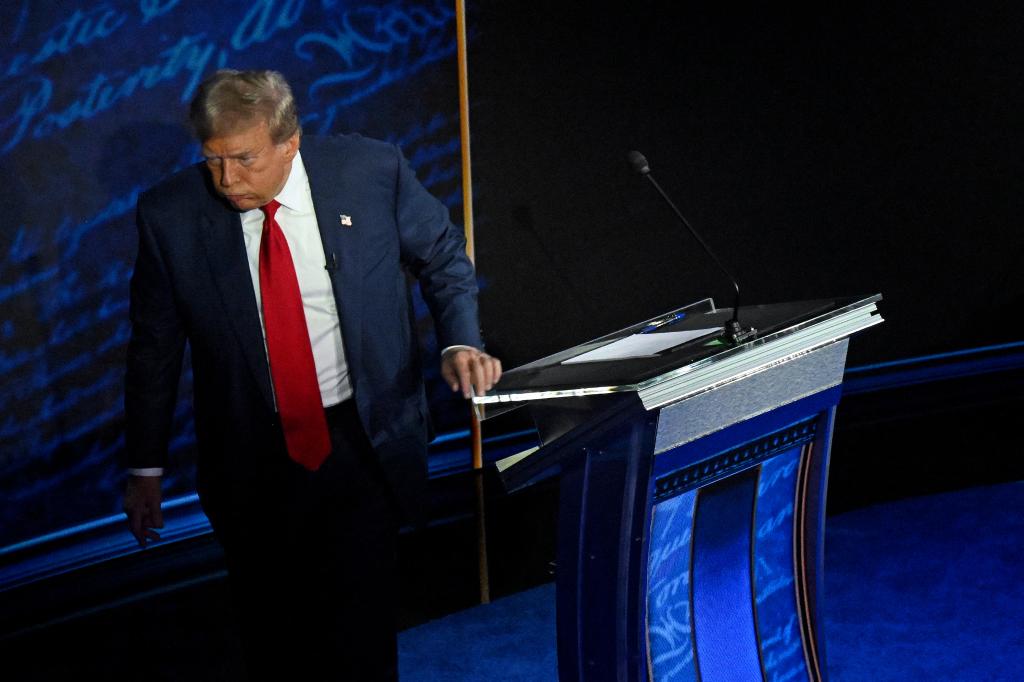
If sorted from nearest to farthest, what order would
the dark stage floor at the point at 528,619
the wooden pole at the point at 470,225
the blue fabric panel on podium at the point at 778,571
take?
the blue fabric panel on podium at the point at 778,571 → the dark stage floor at the point at 528,619 → the wooden pole at the point at 470,225

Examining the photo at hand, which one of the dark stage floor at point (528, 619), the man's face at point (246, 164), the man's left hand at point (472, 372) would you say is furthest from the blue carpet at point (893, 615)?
the man's face at point (246, 164)

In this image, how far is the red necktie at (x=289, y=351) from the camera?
A: 1804mm

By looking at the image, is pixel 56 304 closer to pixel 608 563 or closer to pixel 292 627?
pixel 292 627

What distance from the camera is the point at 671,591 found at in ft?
5.11

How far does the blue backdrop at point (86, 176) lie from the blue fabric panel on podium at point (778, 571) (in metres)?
1.52

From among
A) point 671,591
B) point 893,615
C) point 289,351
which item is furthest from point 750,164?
point 671,591

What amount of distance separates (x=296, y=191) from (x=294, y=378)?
31 centimetres

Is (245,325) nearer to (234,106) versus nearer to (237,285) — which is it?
(237,285)

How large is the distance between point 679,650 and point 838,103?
241 cm

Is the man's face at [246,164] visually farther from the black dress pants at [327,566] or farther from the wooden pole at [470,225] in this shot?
the wooden pole at [470,225]

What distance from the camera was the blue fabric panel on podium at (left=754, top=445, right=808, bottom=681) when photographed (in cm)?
166

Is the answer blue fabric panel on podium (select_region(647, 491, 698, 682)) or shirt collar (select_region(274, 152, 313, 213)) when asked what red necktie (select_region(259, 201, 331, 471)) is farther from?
blue fabric panel on podium (select_region(647, 491, 698, 682))

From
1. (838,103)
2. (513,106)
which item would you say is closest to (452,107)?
(513,106)

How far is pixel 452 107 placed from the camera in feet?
9.46
